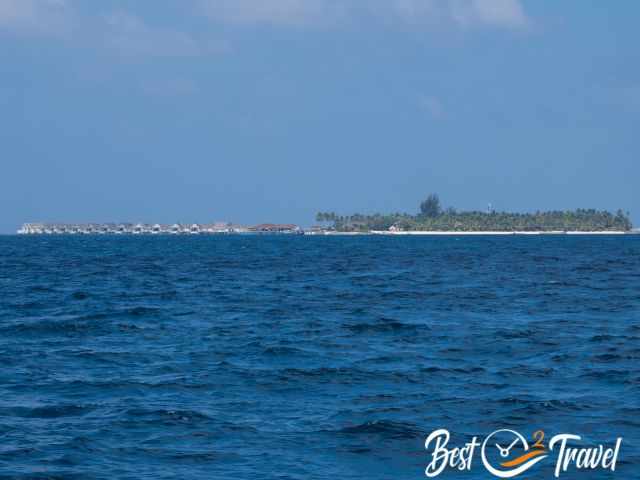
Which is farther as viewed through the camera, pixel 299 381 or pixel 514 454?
pixel 299 381

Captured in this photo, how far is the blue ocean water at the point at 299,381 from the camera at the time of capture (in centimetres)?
1670

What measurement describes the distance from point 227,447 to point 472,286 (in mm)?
40928

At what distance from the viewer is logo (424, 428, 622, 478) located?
52.2 feet

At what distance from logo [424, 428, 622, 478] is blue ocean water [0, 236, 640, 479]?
21 cm

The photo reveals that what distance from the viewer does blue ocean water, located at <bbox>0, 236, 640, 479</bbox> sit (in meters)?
16.7

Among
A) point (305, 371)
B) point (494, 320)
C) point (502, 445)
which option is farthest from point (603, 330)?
point (502, 445)

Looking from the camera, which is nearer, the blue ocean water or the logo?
the logo

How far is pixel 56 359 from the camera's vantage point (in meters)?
27.2

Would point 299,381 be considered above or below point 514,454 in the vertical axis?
above

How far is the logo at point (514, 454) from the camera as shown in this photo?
15.9m

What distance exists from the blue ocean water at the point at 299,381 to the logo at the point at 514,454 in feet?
0.70

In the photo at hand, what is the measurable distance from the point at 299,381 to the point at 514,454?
314 inches

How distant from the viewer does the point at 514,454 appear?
1656 cm

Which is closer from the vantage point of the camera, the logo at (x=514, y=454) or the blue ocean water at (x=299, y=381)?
the logo at (x=514, y=454)
